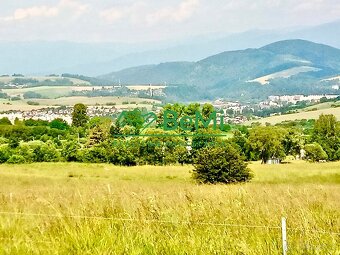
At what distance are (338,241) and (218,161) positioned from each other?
2734 centimetres

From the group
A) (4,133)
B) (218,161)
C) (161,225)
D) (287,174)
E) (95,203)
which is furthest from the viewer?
(4,133)

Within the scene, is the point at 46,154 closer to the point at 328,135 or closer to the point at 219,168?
the point at 219,168

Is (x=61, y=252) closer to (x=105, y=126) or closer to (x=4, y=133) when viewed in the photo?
(x=105, y=126)

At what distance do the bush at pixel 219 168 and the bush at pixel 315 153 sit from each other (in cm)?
3847

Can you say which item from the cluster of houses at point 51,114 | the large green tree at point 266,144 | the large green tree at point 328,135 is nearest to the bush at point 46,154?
the large green tree at point 266,144

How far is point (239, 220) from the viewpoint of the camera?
6.57m

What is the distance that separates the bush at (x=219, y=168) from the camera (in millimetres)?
32594

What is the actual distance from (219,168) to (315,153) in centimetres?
4133

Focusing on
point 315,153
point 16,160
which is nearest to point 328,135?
point 315,153

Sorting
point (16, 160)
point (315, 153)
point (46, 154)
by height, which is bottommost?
point (315, 153)

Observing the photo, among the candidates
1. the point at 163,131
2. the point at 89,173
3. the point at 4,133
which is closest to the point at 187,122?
the point at 163,131

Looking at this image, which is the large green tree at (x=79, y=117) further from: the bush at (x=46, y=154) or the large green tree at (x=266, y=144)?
the large green tree at (x=266, y=144)

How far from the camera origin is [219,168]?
1294 inches

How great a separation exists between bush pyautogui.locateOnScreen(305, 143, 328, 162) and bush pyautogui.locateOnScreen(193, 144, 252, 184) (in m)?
38.5
